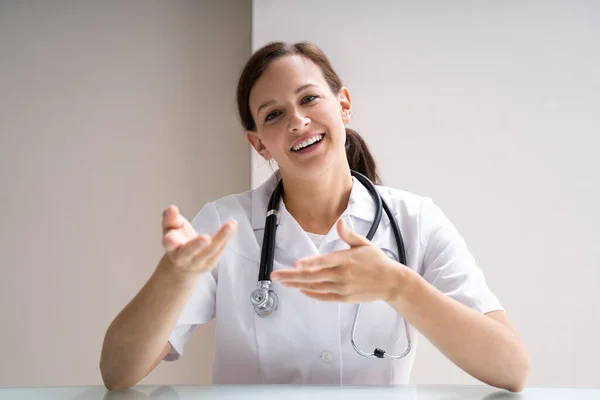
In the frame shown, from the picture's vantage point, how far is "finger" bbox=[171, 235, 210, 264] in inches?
39.6

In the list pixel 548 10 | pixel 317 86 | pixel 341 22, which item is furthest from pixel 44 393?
pixel 548 10

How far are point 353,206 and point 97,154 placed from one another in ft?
5.01

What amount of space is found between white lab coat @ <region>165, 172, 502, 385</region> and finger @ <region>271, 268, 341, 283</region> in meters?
0.37

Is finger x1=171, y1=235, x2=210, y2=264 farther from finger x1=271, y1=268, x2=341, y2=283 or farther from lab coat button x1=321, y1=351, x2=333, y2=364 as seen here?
lab coat button x1=321, y1=351, x2=333, y2=364

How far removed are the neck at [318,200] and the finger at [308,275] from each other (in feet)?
1.61

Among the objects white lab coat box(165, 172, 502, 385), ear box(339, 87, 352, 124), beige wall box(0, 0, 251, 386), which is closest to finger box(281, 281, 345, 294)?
white lab coat box(165, 172, 502, 385)

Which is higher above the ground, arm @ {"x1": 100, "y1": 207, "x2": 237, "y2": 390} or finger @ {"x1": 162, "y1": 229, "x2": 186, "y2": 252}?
finger @ {"x1": 162, "y1": 229, "x2": 186, "y2": 252}

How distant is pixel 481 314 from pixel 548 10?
188 cm

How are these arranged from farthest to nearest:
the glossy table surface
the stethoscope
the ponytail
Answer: the ponytail → the stethoscope → the glossy table surface

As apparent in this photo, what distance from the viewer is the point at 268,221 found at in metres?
1.47

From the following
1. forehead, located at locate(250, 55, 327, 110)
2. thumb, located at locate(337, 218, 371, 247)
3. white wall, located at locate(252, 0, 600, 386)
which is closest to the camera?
thumb, located at locate(337, 218, 371, 247)

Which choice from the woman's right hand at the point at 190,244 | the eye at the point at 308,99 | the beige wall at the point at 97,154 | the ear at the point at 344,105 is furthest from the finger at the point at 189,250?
the beige wall at the point at 97,154

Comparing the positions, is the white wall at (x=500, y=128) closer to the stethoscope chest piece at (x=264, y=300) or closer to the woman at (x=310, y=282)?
the woman at (x=310, y=282)

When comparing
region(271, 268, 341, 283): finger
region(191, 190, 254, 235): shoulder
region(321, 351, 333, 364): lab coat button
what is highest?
region(271, 268, 341, 283): finger
